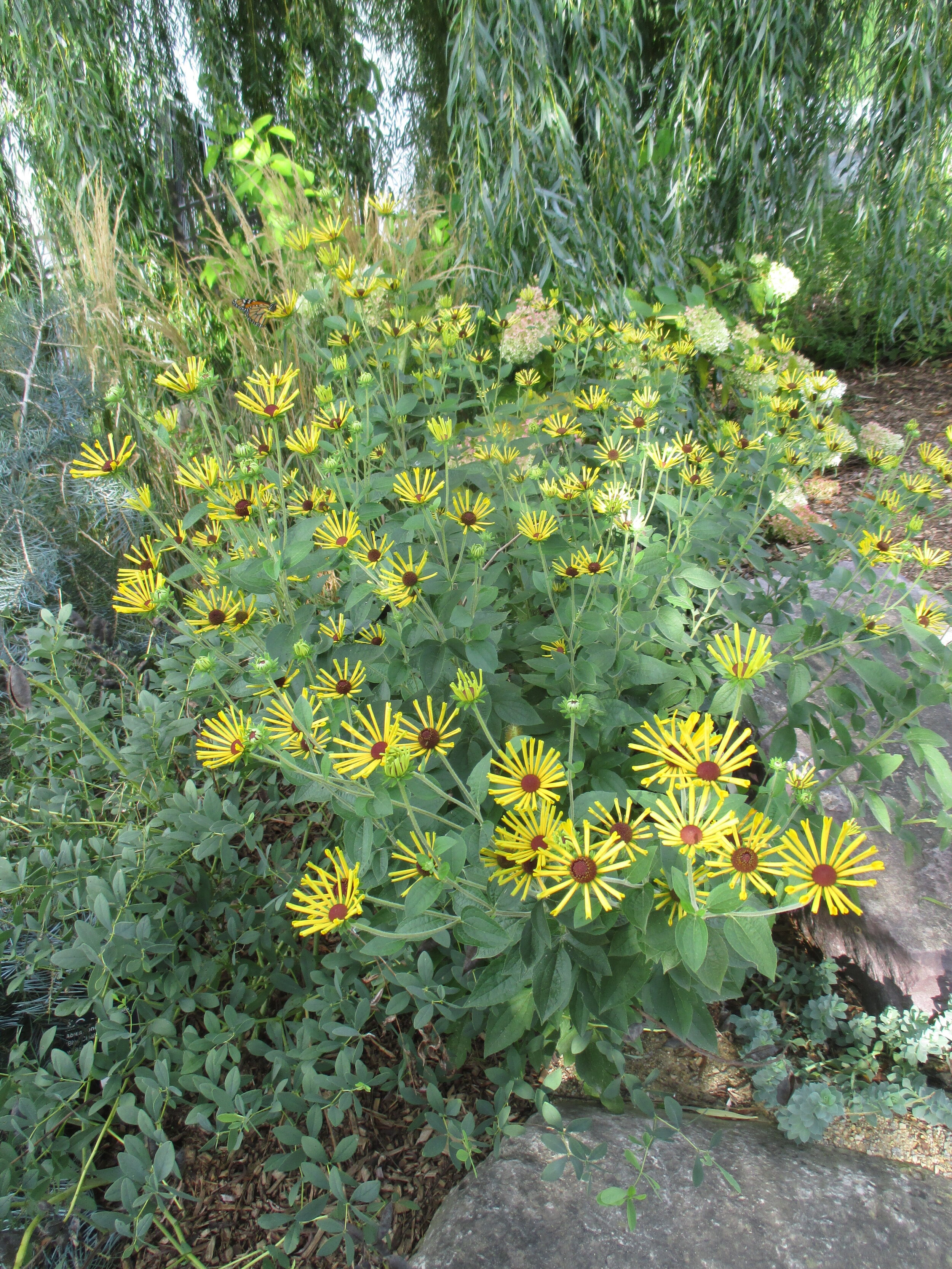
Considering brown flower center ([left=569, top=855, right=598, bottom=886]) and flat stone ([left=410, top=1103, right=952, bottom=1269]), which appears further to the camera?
flat stone ([left=410, top=1103, right=952, bottom=1269])

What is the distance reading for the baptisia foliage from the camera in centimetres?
88

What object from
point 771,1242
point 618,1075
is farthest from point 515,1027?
point 771,1242

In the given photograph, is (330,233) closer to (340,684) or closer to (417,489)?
(417,489)

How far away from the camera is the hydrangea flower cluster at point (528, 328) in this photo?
212 centimetres

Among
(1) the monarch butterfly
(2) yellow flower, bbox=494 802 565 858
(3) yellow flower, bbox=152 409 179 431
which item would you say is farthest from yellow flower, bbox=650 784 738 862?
(1) the monarch butterfly

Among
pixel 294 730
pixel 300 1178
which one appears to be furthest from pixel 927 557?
pixel 300 1178

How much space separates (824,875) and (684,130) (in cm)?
340

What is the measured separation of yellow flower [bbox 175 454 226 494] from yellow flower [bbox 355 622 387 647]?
0.37 meters

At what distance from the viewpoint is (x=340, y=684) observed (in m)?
1.04

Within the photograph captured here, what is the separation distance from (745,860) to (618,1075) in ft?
2.63

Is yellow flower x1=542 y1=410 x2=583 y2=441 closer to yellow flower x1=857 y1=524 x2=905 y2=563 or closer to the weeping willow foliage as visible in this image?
yellow flower x1=857 y1=524 x2=905 y2=563

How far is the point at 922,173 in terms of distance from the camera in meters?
3.40

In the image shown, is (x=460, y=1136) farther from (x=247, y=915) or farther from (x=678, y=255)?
(x=678, y=255)

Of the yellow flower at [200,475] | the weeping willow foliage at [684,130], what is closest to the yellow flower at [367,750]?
the yellow flower at [200,475]
